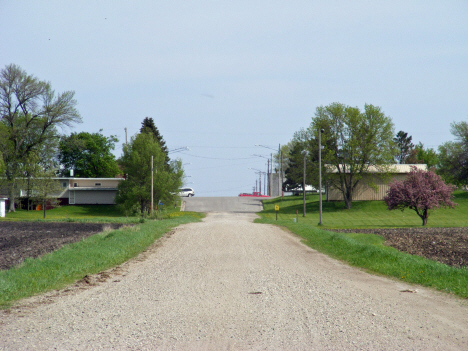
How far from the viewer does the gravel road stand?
6.26m

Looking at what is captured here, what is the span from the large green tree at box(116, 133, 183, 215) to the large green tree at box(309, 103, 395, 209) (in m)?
20.8

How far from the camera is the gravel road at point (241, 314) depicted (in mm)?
6262

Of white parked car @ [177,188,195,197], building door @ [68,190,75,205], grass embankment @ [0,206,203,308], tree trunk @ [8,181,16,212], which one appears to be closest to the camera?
grass embankment @ [0,206,203,308]

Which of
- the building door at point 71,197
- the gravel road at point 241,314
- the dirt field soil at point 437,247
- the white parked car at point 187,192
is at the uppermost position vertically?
the white parked car at point 187,192

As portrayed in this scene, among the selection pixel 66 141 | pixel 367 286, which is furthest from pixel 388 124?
pixel 367 286

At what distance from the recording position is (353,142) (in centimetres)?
6025

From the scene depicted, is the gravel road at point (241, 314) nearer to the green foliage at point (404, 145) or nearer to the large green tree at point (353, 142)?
the large green tree at point (353, 142)

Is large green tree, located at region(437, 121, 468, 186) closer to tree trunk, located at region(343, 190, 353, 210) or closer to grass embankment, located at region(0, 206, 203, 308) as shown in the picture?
tree trunk, located at region(343, 190, 353, 210)

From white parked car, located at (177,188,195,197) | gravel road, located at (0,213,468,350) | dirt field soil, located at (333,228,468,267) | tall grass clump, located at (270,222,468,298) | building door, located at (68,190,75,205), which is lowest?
dirt field soil, located at (333,228,468,267)

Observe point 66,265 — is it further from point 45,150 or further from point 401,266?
point 45,150

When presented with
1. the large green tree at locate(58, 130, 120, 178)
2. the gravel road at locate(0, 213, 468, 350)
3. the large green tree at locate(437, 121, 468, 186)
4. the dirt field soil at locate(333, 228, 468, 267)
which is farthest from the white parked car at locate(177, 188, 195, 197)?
the gravel road at locate(0, 213, 468, 350)

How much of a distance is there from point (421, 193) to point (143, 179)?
34.9 metres

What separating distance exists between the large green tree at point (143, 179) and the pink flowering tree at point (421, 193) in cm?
2851

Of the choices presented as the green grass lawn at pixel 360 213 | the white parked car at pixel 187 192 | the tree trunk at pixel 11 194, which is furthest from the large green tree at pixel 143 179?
the white parked car at pixel 187 192
